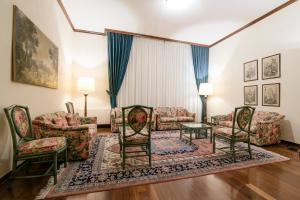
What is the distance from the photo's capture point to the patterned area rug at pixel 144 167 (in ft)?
6.33

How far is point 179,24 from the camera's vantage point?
191 inches

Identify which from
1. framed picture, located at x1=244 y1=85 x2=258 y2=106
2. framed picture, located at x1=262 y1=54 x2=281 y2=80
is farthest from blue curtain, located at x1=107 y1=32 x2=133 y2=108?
framed picture, located at x1=262 y1=54 x2=281 y2=80

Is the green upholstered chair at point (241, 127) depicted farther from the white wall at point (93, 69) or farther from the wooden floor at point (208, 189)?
the white wall at point (93, 69)

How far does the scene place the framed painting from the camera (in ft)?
15.0

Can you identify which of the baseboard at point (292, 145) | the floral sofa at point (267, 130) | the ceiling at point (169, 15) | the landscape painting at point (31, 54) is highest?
the ceiling at point (169, 15)

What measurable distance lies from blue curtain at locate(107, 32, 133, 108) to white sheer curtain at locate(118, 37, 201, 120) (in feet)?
0.70

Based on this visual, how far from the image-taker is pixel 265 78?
4293 mm

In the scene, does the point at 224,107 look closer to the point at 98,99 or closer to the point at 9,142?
the point at 98,99

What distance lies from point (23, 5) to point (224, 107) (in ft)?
19.8

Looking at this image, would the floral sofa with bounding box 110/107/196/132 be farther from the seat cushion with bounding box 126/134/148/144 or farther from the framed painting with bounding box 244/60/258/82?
the seat cushion with bounding box 126/134/148/144

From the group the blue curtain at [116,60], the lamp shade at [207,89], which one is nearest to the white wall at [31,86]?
the blue curtain at [116,60]

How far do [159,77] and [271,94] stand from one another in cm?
353

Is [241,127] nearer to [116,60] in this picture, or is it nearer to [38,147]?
[38,147]

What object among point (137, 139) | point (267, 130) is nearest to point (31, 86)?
point (137, 139)
